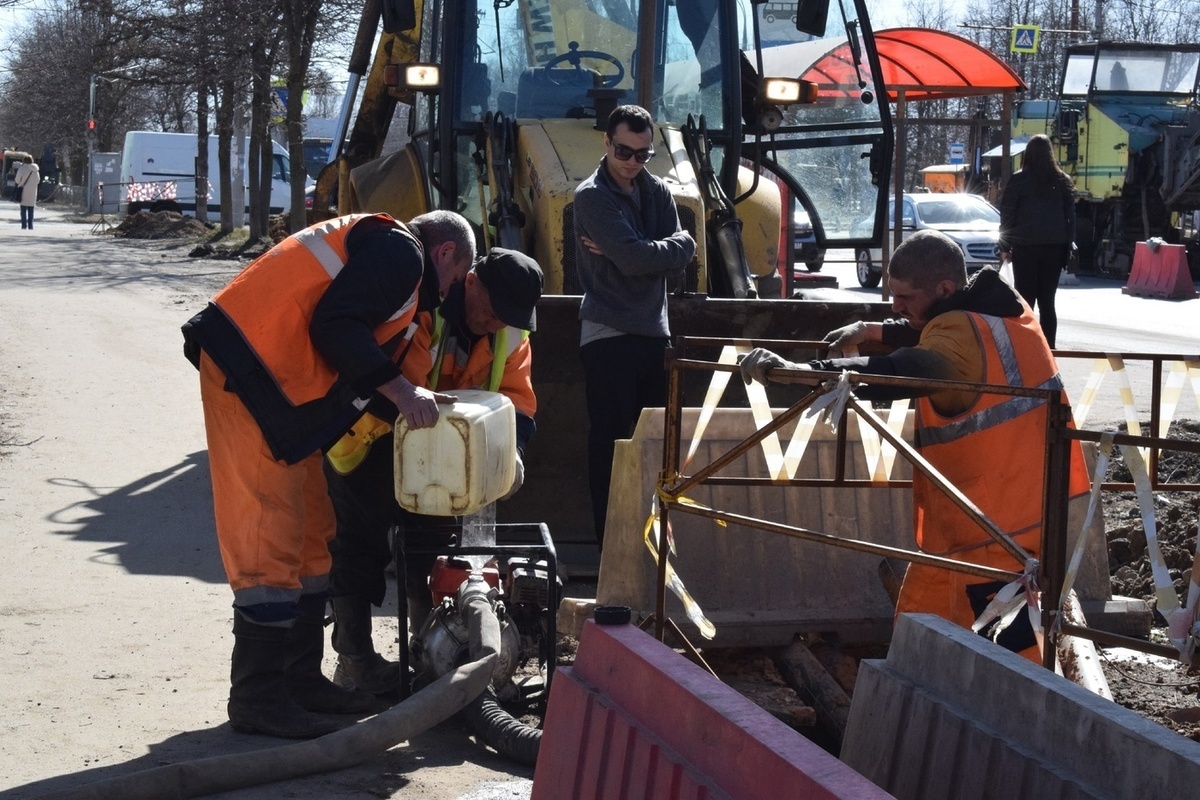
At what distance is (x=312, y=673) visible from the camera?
4.52 m

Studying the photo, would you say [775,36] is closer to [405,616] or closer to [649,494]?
[649,494]

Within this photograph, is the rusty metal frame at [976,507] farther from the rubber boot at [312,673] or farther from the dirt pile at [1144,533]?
the dirt pile at [1144,533]

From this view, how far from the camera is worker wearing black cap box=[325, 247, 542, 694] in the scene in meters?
4.50

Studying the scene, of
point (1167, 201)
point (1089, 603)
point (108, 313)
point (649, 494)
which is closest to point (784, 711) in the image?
point (649, 494)

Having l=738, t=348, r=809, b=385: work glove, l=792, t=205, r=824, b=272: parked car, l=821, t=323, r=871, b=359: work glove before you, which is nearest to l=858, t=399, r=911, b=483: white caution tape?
l=821, t=323, r=871, b=359: work glove

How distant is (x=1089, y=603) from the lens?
5.14m

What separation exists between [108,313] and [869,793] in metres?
14.4

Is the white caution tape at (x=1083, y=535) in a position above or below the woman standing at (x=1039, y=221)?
below

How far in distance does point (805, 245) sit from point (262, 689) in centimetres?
1242

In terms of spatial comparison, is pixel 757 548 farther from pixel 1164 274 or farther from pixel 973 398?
pixel 1164 274

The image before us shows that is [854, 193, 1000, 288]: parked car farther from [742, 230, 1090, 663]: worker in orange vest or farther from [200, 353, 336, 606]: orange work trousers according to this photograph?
[200, 353, 336, 606]: orange work trousers

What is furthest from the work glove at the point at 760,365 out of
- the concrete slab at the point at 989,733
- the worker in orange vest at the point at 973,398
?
the concrete slab at the point at 989,733

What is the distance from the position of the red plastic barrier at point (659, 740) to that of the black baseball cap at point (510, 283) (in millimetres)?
1574

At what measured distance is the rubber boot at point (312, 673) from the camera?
14.7 ft
